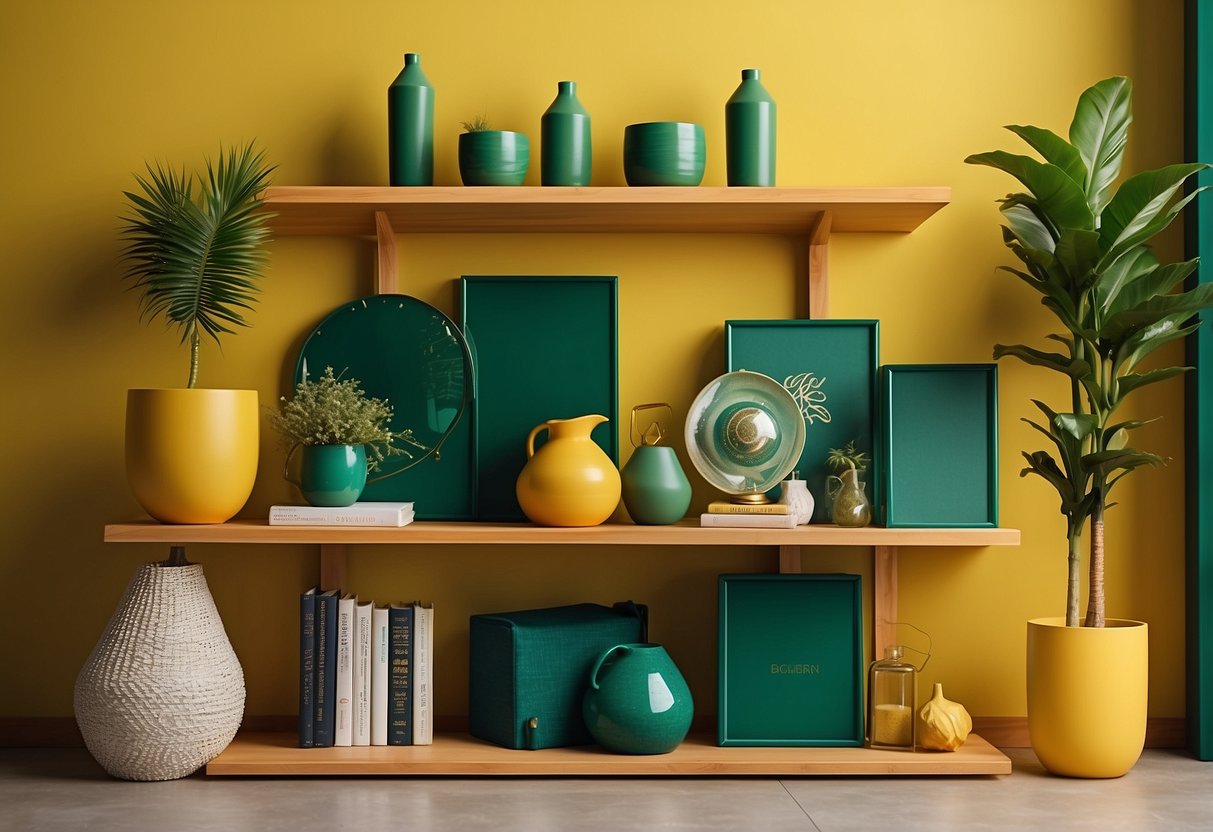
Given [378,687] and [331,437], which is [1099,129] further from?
[378,687]

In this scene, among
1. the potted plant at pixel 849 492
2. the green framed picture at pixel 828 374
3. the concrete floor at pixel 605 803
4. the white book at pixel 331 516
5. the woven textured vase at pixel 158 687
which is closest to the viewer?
the concrete floor at pixel 605 803

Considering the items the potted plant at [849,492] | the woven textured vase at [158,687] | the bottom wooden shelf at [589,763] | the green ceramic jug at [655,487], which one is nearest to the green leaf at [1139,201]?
the potted plant at [849,492]

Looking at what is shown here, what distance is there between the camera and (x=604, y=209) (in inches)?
104

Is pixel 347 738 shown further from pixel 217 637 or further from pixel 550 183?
pixel 550 183

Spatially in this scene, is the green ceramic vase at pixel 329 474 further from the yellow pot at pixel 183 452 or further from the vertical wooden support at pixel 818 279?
the vertical wooden support at pixel 818 279

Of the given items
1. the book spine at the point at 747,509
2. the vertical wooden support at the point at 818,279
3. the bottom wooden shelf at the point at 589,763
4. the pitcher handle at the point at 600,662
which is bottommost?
the bottom wooden shelf at the point at 589,763

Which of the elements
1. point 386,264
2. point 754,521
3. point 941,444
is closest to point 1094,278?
point 941,444

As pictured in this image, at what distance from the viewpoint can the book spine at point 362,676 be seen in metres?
2.59

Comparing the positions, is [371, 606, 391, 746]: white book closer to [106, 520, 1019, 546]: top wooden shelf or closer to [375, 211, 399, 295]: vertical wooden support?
[106, 520, 1019, 546]: top wooden shelf

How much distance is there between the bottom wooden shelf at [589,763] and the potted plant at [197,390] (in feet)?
1.79

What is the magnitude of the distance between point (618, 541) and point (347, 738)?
0.75 metres

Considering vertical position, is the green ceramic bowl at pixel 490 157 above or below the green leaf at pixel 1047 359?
above

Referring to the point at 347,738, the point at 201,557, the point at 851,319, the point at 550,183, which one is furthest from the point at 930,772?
the point at 201,557

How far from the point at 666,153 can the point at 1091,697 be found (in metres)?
1.47
